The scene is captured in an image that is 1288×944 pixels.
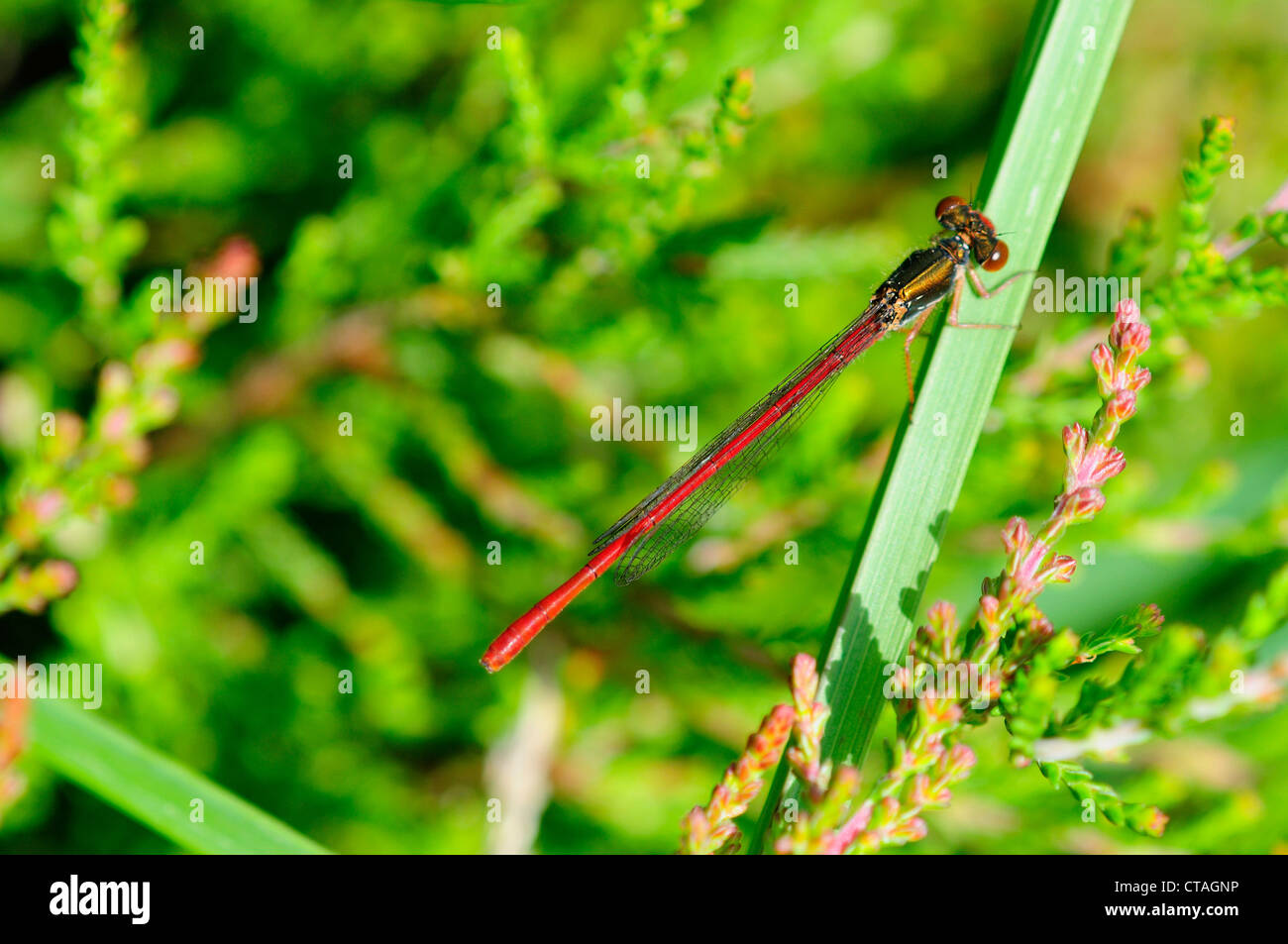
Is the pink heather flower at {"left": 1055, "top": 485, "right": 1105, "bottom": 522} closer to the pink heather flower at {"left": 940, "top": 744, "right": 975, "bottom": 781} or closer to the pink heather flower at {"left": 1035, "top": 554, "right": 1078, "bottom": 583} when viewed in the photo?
the pink heather flower at {"left": 1035, "top": 554, "right": 1078, "bottom": 583}

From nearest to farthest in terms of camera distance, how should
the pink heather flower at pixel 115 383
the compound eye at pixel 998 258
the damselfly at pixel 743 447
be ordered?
1. the compound eye at pixel 998 258
2. the pink heather flower at pixel 115 383
3. the damselfly at pixel 743 447

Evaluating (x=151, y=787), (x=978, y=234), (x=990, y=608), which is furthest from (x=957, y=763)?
(x=151, y=787)

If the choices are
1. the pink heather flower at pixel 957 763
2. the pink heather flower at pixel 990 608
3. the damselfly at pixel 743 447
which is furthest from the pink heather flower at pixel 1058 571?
the damselfly at pixel 743 447

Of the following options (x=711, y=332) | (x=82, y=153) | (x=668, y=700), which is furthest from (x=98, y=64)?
(x=668, y=700)

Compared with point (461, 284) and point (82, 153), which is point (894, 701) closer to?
point (461, 284)

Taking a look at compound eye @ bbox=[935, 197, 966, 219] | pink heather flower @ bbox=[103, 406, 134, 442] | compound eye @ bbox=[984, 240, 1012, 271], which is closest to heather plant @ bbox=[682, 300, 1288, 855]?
compound eye @ bbox=[984, 240, 1012, 271]

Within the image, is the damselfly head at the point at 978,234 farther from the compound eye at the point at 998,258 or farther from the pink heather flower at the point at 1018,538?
the pink heather flower at the point at 1018,538

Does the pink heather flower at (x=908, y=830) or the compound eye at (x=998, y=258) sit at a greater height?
the compound eye at (x=998, y=258)
